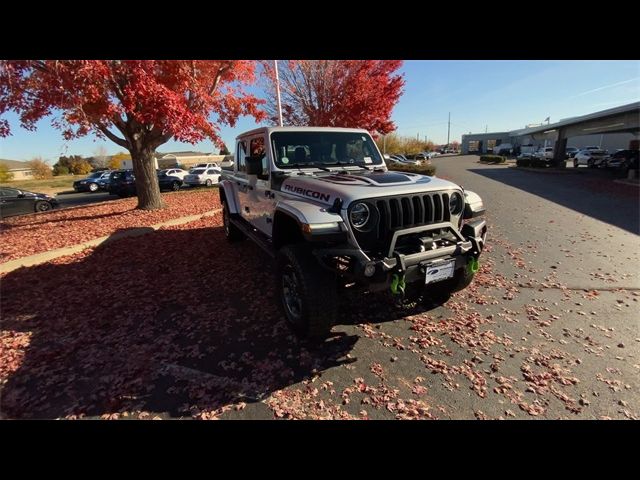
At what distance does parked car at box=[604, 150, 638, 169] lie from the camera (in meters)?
22.2

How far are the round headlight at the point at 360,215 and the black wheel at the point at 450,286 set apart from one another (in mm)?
1239

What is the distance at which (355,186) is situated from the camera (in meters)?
3.20

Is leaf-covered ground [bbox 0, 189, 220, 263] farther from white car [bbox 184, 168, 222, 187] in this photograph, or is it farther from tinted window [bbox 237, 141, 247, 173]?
white car [bbox 184, 168, 222, 187]

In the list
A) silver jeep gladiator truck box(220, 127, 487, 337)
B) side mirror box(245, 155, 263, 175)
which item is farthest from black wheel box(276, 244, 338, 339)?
side mirror box(245, 155, 263, 175)

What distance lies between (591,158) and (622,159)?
14.3 feet

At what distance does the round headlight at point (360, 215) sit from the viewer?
3.00m

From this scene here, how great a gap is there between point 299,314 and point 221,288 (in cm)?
192

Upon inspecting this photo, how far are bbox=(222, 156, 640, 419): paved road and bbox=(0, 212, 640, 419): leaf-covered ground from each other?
1cm

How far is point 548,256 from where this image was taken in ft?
19.2

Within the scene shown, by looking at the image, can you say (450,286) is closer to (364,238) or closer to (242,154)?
(364,238)

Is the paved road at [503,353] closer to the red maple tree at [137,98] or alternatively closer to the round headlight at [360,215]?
the round headlight at [360,215]

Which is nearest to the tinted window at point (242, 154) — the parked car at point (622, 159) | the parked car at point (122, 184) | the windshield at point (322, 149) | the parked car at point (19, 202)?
the windshield at point (322, 149)

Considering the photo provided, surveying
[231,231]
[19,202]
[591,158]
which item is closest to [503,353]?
[231,231]
